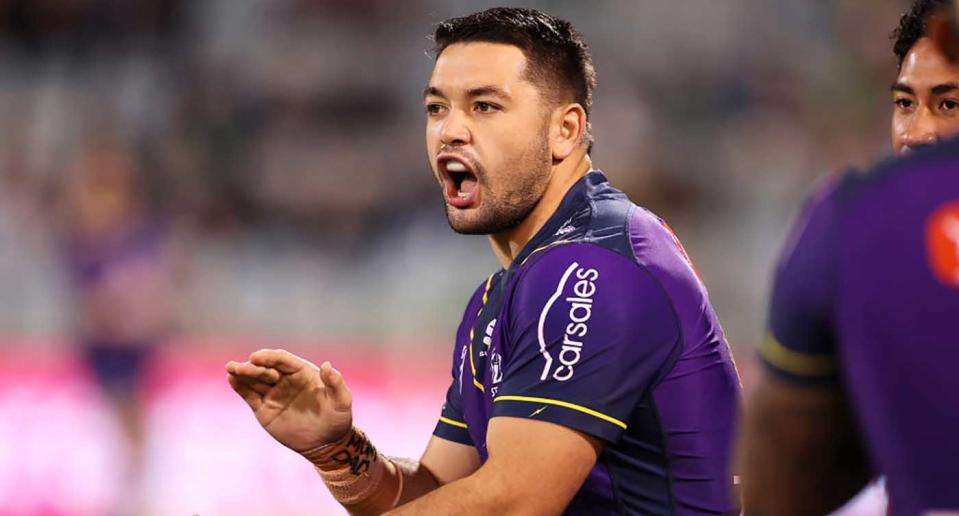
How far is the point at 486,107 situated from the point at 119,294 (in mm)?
5076

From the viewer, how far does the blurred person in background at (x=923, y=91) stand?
345cm

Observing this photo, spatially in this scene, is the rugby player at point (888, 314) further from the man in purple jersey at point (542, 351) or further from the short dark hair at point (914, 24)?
the short dark hair at point (914, 24)

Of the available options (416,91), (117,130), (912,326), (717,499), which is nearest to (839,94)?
(416,91)

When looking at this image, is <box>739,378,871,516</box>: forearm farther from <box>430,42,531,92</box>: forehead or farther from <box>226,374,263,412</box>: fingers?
<box>430,42,531,92</box>: forehead

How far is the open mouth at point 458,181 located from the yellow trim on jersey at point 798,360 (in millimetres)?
2106

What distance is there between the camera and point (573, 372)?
3191mm

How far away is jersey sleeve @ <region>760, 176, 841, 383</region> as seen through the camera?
1.73 meters

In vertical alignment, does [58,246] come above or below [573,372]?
below

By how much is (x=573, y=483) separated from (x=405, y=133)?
8.29m

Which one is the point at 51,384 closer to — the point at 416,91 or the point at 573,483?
the point at 416,91

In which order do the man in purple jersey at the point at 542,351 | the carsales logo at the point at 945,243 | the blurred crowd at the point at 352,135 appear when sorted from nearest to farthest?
the carsales logo at the point at 945,243
the man in purple jersey at the point at 542,351
the blurred crowd at the point at 352,135

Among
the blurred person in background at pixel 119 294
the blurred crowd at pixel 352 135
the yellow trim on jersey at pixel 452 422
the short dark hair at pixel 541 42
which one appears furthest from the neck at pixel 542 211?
the blurred crowd at pixel 352 135

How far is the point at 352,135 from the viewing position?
36.9 ft

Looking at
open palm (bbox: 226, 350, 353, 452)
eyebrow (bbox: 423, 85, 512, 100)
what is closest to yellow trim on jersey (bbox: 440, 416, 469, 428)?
open palm (bbox: 226, 350, 353, 452)
